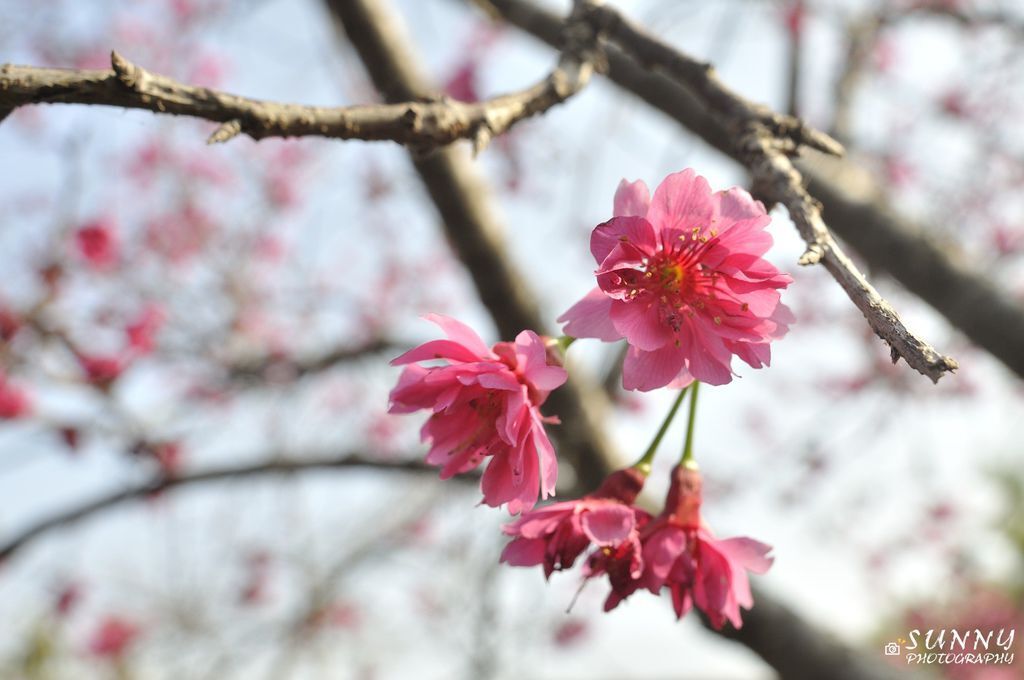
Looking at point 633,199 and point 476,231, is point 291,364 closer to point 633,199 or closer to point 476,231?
point 476,231

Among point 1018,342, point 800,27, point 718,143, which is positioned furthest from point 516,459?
point 800,27

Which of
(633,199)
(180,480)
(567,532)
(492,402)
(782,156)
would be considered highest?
(180,480)

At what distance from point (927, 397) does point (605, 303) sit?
221 inches

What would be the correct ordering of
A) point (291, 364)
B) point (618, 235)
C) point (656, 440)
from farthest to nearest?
point (291, 364) < point (656, 440) < point (618, 235)

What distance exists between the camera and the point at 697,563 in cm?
101

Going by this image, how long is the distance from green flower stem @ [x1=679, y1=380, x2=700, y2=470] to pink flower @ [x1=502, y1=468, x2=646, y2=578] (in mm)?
158

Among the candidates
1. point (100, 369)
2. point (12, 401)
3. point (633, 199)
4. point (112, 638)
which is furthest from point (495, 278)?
point (112, 638)

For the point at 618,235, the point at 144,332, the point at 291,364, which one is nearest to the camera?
the point at 618,235

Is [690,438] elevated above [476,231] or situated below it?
below

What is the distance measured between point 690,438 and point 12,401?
322 centimetres

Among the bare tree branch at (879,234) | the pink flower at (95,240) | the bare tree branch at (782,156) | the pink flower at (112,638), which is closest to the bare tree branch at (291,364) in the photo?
the pink flower at (95,240)

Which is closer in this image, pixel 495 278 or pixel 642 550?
pixel 642 550

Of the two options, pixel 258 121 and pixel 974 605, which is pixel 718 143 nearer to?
pixel 258 121

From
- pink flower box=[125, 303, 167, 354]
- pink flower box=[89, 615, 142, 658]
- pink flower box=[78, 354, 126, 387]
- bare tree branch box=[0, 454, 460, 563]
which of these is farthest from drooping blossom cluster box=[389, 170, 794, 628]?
pink flower box=[89, 615, 142, 658]
